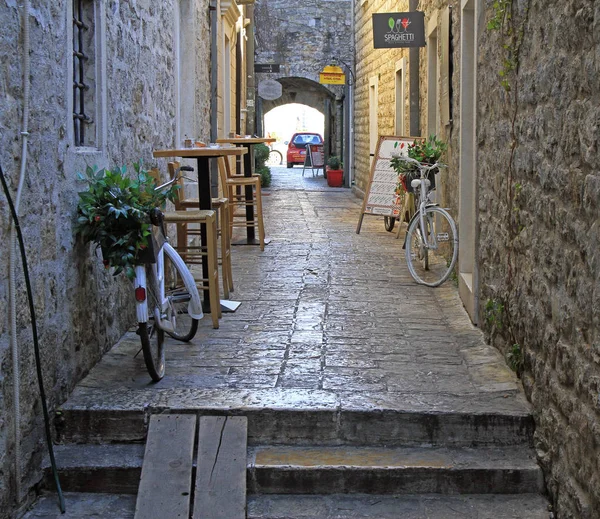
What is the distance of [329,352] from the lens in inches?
215

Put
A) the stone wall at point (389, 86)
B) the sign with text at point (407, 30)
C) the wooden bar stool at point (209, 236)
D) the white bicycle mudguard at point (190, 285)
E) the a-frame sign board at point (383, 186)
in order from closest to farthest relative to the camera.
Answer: the white bicycle mudguard at point (190, 285) < the wooden bar stool at point (209, 236) < the stone wall at point (389, 86) < the sign with text at point (407, 30) < the a-frame sign board at point (383, 186)

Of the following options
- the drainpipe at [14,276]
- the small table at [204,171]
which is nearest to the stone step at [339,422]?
the drainpipe at [14,276]

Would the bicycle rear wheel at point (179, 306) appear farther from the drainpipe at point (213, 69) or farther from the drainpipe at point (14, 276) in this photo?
the drainpipe at point (213, 69)

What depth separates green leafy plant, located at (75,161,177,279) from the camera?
4.59 metres

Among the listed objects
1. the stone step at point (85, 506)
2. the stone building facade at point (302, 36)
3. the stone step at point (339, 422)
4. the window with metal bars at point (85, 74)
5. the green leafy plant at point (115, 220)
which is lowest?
the stone step at point (85, 506)

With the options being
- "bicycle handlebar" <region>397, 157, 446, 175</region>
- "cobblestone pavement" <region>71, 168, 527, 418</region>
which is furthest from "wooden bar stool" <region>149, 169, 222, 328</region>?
"bicycle handlebar" <region>397, 157, 446, 175</region>

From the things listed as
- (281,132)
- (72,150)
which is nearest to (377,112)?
(72,150)

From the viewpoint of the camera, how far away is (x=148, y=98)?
22.4 ft

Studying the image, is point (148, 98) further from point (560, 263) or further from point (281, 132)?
point (281, 132)

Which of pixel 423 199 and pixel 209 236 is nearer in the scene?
pixel 209 236

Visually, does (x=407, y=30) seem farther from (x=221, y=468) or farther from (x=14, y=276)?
(x=14, y=276)

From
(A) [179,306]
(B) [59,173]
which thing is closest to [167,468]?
(B) [59,173]

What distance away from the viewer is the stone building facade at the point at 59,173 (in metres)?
3.68

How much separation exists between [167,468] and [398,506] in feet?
3.29
